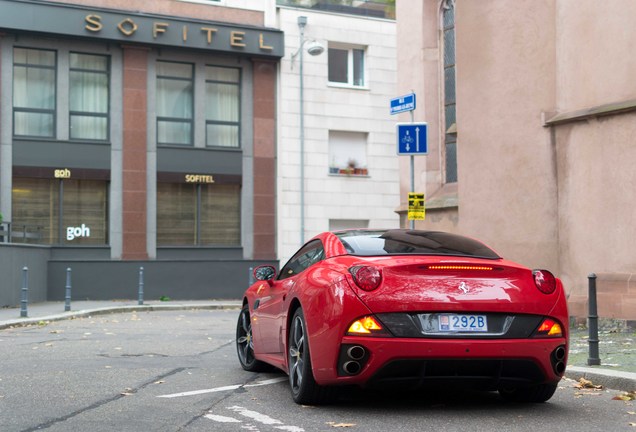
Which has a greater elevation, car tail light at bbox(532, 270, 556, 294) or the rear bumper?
car tail light at bbox(532, 270, 556, 294)

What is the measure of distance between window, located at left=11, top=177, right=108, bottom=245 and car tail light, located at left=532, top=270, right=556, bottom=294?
22.7 m

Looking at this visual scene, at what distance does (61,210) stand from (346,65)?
11038 mm

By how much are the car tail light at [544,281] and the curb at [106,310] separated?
12.1 meters

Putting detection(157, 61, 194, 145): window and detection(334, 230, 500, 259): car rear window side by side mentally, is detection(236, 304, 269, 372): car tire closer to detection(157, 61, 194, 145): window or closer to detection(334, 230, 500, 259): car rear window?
detection(334, 230, 500, 259): car rear window

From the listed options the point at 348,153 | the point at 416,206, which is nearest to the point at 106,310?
the point at 416,206

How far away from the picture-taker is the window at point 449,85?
Result: 72.8ft

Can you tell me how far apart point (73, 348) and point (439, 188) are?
39.7 ft

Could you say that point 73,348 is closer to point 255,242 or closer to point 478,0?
point 478,0

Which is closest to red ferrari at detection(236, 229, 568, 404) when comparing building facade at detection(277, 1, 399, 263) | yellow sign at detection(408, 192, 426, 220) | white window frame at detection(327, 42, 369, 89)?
yellow sign at detection(408, 192, 426, 220)

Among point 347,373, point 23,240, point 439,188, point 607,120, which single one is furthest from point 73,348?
point 23,240

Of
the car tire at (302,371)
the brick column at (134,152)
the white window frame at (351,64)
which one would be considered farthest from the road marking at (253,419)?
the white window frame at (351,64)

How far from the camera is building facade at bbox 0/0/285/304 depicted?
28172 mm

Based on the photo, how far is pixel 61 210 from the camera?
2844cm

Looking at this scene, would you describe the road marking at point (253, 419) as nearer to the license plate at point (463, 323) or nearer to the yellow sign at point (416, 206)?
the license plate at point (463, 323)
